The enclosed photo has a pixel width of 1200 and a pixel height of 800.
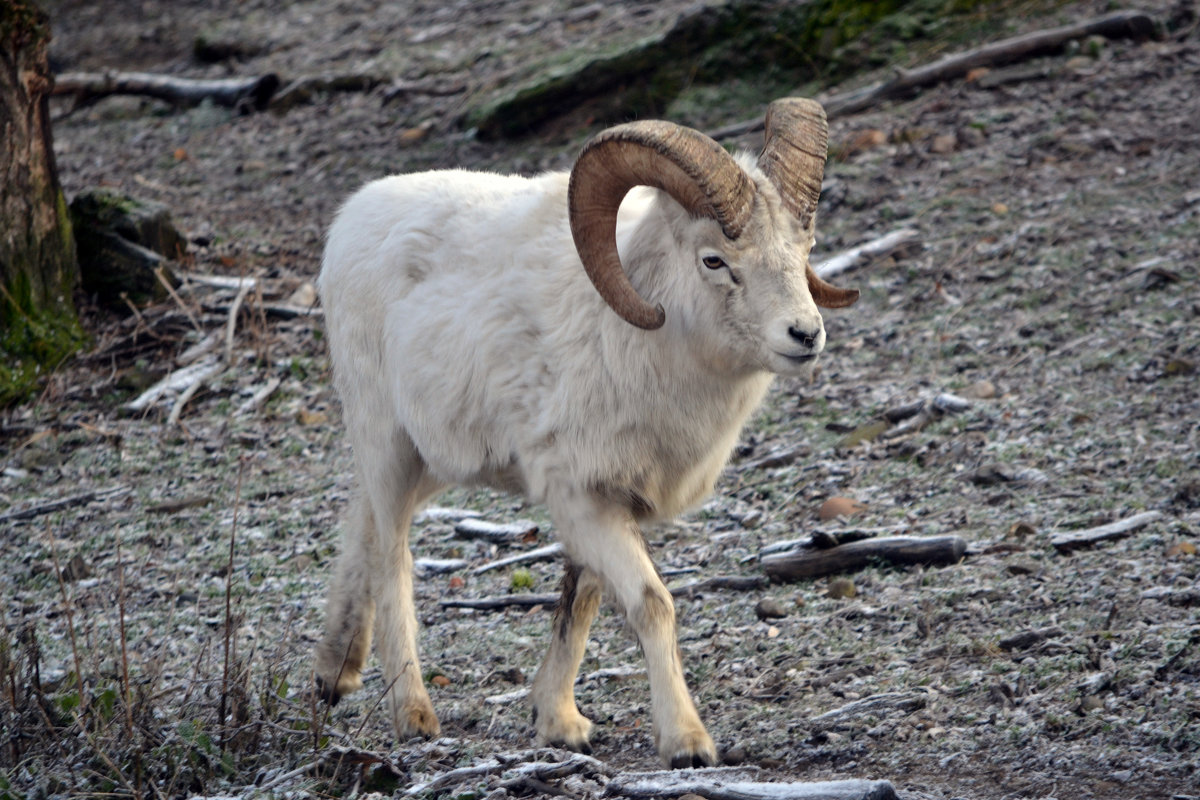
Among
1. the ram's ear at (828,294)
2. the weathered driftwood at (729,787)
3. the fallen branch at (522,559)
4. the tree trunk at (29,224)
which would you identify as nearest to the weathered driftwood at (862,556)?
the ram's ear at (828,294)

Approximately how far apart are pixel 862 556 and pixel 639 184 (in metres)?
2.29

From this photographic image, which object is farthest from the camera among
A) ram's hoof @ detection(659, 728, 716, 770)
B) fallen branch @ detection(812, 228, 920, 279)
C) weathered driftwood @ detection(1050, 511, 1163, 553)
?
fallen branch @ detection(812, 228, 920, 279)

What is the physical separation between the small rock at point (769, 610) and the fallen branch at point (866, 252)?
400 centimetres

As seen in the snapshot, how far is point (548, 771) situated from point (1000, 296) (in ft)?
19.0

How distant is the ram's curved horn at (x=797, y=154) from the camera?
197 inches

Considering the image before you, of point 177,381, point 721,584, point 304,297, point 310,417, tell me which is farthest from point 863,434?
point 177,381

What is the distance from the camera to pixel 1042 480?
21.9 feet

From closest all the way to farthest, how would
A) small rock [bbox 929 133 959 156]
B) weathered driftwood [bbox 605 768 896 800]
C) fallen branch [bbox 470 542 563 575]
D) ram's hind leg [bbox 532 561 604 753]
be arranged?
weathered driftwood [bbox 605 768 896 800] < ram's hind leg [bbox 532 561 604 753] < fallen branch [bbox 470 542 563 575] < small rock [bbox 929 133 959 156]

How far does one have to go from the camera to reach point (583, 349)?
5.12m

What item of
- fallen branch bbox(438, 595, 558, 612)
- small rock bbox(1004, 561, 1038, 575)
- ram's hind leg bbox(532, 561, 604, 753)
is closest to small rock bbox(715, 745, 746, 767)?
ram's hind leg bbox(532, 561, 604, 753)

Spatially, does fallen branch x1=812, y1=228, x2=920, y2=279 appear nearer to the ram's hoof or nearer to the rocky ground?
the rocky ground

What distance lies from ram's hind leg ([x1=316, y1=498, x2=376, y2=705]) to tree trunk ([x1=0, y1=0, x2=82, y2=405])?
4465mm

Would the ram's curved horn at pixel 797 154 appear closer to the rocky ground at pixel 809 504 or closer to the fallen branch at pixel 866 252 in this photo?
the rocky ground at pixel 809 504

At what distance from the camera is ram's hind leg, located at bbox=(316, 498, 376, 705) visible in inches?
235
